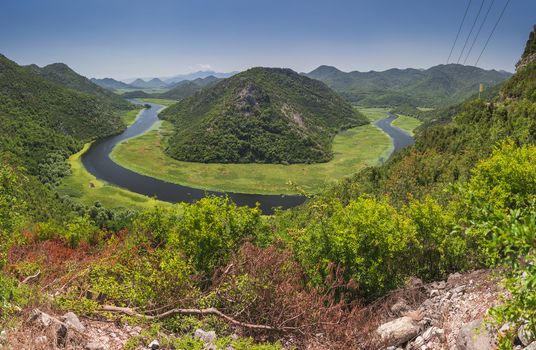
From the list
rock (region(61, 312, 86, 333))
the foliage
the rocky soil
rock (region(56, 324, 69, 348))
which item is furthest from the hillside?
rock (region(56, 324, 69, 348))

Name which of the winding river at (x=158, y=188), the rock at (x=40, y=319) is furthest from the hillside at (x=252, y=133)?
the rock at (x=40, y=319)

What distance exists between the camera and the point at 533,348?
28.5 ft

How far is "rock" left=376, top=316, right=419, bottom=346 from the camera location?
13.3 m

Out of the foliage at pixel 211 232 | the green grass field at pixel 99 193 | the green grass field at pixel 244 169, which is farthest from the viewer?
the green grass field at pixel 244 169

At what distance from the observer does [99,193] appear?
299ft

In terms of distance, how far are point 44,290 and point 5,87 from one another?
618ft

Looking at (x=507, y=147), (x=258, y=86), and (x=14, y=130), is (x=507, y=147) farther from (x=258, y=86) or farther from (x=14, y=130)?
(x=258, y=86)

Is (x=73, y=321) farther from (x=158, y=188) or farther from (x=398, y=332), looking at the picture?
(x=158, y=188)

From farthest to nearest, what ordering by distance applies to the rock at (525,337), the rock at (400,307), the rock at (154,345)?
the rock at (400,307), the rock at (154,345), the rock at (525,337)

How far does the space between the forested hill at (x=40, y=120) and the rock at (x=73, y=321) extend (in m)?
109

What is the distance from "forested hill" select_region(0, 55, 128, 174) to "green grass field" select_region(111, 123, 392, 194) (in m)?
23.1

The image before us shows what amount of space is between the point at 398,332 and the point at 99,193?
9306cm

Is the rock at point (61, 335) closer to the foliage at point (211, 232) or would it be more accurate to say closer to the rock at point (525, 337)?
the foliage at point (211, 232)

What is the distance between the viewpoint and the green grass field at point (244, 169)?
11019 cm
